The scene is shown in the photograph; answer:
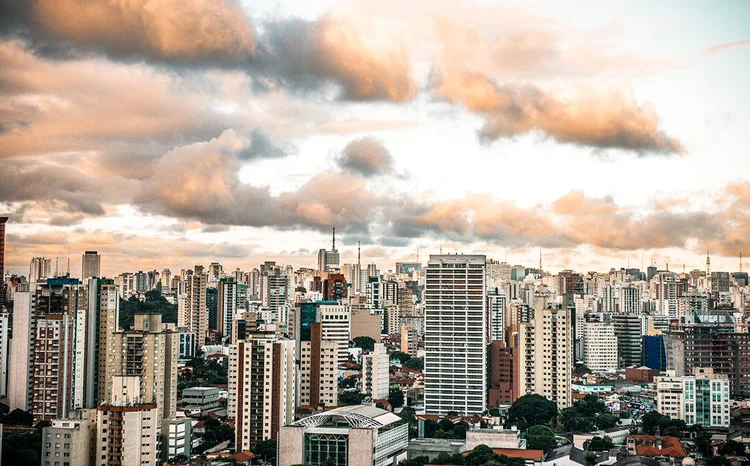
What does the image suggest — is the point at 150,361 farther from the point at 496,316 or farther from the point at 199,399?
the point at 496,316

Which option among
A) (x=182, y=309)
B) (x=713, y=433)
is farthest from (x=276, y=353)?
(x=182, y=309)

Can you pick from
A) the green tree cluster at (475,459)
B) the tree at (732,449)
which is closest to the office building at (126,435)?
the green tree cluster at (475,459)

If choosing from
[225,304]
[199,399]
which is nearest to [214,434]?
[199,399]

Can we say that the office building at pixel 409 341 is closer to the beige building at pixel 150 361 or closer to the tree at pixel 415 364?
the tree at pixel 415 364

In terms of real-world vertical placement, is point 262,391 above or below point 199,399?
above

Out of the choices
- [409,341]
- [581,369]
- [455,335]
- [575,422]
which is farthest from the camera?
[409,341]

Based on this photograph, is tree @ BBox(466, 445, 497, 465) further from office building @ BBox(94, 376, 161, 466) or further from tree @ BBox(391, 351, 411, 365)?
tree @ BBox(391, 351, 411, 365)

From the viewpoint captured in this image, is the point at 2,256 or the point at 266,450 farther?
the point at 2,256
